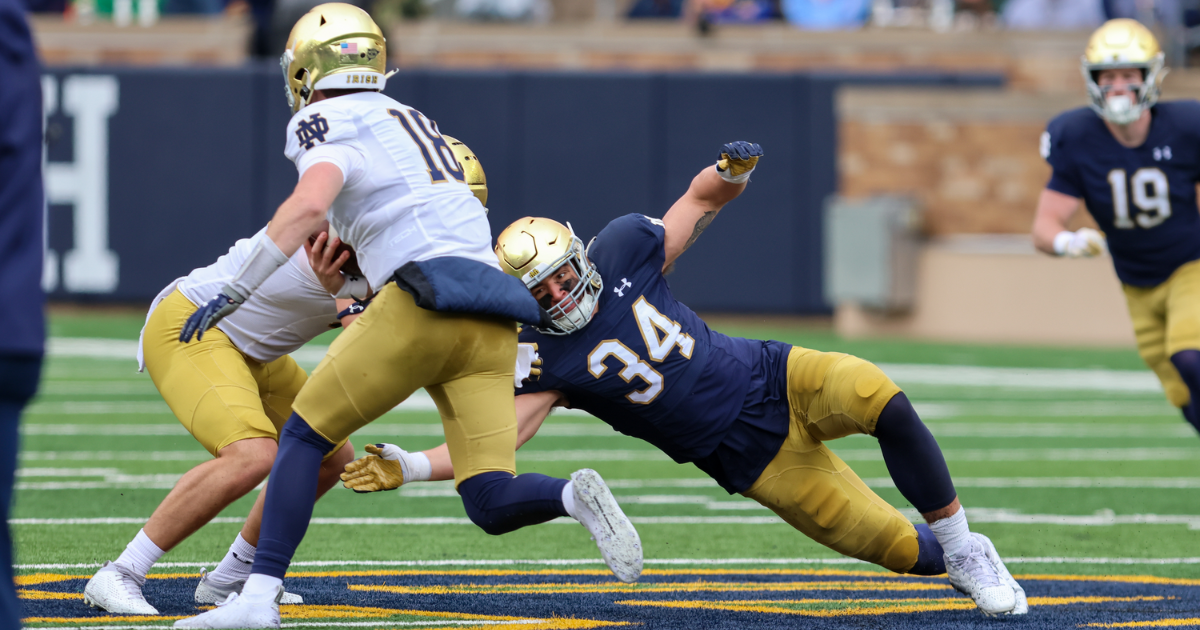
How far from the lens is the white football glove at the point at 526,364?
4102mm

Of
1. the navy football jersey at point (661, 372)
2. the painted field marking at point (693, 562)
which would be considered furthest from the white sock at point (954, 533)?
the painted field marking at point (693, 562)

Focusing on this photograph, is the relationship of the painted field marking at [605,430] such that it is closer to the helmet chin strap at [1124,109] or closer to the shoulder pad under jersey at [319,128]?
the helmet chin strap at [1124,109]

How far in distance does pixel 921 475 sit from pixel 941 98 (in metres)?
10.5

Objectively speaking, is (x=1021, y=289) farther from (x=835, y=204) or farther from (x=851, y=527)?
(x=851, y=527)

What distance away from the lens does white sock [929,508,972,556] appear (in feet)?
13.6

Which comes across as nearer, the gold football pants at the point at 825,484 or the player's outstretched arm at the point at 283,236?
the player's outstretched arm at the point at 283,236

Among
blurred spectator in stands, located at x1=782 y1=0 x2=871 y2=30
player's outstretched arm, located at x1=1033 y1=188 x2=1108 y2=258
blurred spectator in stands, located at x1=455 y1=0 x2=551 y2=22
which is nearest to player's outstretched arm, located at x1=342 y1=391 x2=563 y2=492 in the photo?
player's outstretched arm, located at x1=1033 y1=188 x2=1108 y2=258

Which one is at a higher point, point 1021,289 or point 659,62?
point 659,62

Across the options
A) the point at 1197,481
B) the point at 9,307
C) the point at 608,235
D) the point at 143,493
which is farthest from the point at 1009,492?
the point at 9,307

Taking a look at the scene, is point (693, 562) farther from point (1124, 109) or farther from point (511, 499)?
point (1124, 109)

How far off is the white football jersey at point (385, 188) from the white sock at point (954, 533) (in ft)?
4.79

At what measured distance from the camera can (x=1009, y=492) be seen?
6.88 metres

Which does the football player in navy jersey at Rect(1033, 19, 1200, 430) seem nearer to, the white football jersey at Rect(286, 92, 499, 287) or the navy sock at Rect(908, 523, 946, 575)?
the navy sock at Rect(908, 523, 946, 575)

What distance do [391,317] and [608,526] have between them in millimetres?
717
